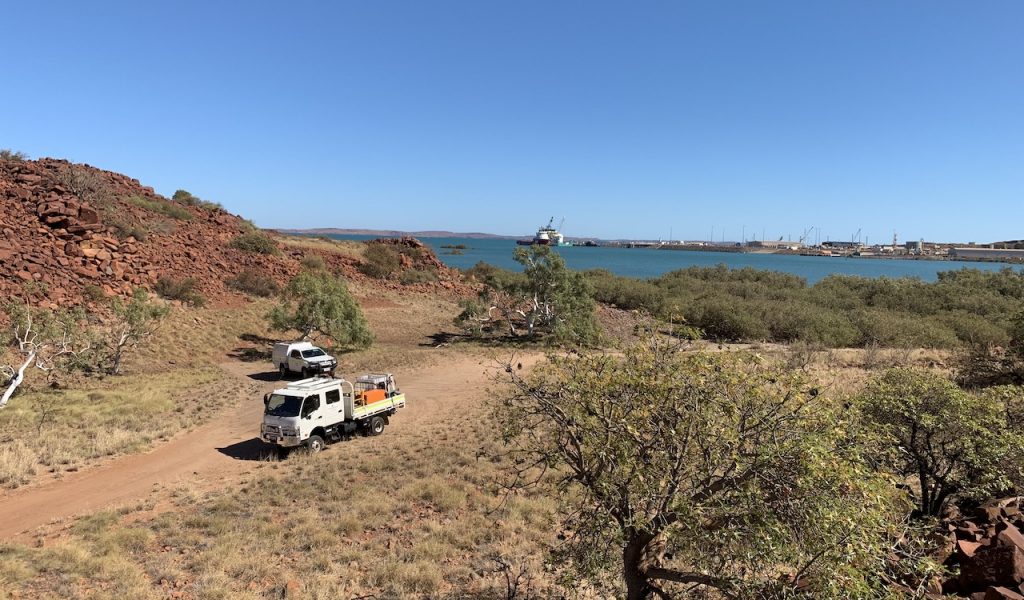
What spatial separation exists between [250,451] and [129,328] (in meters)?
14.9

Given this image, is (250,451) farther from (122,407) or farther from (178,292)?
(178,292)

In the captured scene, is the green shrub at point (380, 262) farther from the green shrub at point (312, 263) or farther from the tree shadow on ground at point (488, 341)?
the tree shadow on ground at point (488, 341)

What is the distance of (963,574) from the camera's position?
247 inches

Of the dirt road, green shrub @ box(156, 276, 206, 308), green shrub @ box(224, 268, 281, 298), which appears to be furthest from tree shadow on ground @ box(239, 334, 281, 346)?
the dirt road

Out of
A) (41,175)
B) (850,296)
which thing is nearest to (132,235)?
(41,175)

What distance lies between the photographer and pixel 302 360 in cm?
2350

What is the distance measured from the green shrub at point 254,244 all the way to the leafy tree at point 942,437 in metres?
49.5

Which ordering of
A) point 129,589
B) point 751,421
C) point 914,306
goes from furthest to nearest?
point 914,306 < point 129,589 < point 751,421

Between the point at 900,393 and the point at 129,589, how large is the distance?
13381mm

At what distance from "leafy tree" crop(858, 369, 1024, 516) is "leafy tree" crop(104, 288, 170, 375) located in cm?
2815

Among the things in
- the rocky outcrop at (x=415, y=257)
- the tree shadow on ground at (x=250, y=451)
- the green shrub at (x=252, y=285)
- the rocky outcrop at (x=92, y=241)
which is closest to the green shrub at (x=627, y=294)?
the rocky outcrop at (x=415, y=257)

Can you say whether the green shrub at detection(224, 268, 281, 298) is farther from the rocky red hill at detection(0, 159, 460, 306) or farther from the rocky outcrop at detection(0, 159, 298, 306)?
the rocky outcrop at detection(0, 159, 298, 306)

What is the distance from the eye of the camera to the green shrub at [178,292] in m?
32.6

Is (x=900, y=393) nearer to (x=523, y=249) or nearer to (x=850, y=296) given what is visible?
(x=523, y=249)
